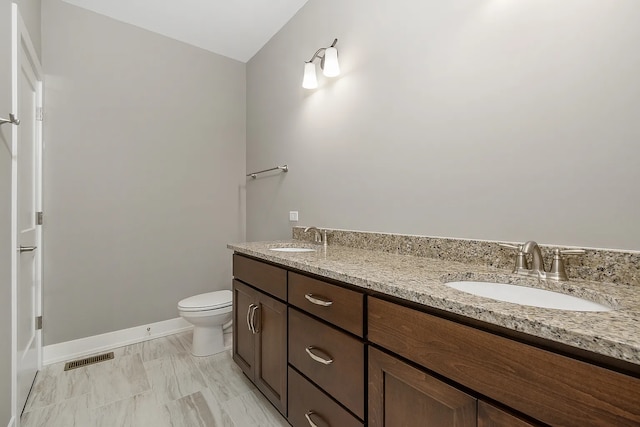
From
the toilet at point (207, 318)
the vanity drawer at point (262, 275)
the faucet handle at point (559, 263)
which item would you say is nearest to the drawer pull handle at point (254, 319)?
the vanity drawer at point (262, 275)

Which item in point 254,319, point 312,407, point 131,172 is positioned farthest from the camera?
point 131,172

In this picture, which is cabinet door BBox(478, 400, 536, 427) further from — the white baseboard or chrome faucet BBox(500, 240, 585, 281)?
the white baseboard

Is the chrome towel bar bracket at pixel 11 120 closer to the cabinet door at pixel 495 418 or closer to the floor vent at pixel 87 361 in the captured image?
the floor vent at pixel 87 361

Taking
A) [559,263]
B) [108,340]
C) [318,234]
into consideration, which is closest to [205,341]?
[108,340]

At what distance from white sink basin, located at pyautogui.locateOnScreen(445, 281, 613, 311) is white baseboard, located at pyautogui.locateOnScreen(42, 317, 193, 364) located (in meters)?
2.48

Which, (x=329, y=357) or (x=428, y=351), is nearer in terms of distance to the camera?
(x=428, y=351)

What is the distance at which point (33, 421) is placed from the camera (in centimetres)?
144

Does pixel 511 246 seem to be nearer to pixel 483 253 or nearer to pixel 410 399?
pixel 483 253

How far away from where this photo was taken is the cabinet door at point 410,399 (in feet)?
2.16

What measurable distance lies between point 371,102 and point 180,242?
81.2 inches

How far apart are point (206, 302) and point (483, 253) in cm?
183

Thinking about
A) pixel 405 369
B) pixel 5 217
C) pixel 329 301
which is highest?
pixel 5 217

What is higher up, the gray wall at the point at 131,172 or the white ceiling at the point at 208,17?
the white ceiling at the point at 208,17

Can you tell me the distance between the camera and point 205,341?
2119 mm
